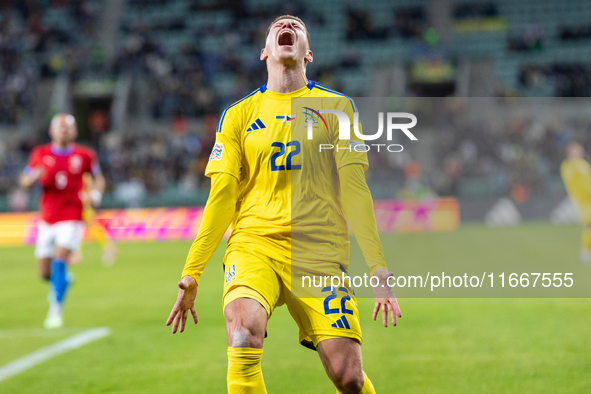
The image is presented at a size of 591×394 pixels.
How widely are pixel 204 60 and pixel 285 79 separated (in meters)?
27.1

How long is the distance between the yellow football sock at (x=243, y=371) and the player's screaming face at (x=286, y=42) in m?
1.53

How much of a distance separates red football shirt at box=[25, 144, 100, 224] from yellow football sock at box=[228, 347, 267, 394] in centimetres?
594

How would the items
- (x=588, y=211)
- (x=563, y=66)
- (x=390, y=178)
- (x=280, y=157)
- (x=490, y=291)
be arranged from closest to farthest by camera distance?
(x=280, y=157), (x=490, y=291), (x=588, y=211), (x=390, y=178), (x=563, y=66)

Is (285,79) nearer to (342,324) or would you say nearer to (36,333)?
(342,324)

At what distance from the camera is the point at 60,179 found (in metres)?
8.77

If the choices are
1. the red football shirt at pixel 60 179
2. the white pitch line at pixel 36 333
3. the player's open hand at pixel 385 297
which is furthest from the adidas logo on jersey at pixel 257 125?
the red football shirt at pixel 60 179

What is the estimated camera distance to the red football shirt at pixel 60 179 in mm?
8633

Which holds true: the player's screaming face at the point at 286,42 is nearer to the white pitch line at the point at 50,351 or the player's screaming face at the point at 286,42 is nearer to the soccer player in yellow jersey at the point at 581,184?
the white pitch line at the point at 50,351

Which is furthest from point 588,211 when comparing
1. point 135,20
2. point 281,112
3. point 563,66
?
point 135,20

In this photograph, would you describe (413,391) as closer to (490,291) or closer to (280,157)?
(280,157)

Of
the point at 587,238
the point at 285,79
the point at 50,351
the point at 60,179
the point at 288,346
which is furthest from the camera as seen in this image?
the point at 587,238

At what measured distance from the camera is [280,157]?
3662 millimetres

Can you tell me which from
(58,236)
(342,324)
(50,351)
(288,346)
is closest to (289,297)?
(342,324)

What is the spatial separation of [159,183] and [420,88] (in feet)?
41.2
